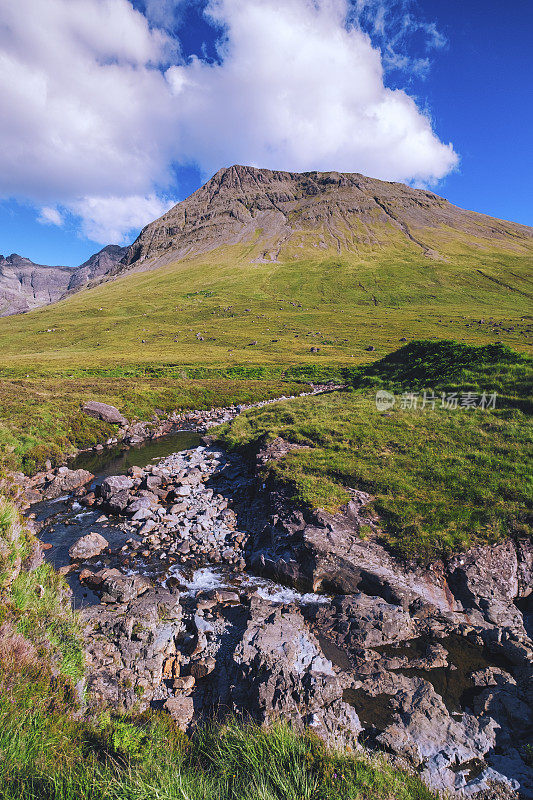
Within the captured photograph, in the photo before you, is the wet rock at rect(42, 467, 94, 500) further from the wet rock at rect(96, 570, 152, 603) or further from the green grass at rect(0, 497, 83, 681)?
the green grass at rect(0, 497, 83, 681)

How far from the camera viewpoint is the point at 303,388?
59656 millimetres

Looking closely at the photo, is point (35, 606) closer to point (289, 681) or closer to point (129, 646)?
point (129, 646)

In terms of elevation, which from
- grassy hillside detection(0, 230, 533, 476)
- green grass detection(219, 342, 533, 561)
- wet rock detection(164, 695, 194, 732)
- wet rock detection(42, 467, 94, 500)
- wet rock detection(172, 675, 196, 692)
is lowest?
wet rock detection(172, 675, 196, 692)

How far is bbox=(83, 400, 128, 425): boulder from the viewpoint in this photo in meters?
37.9

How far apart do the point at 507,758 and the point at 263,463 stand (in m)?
16.8

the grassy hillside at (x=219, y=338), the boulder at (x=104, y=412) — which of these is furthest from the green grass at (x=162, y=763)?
the boulder at (x=104, y=412)

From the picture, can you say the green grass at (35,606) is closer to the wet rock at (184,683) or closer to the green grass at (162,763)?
the green grass at (162,763)

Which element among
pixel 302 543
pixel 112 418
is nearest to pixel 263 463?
pixel 302 543

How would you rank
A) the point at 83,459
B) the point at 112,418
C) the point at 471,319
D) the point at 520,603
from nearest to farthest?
the point at 520,603 → the point at 83,459 → the point at 112,418 → the point at 471,319

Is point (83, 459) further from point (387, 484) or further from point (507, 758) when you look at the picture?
point (507, 758)

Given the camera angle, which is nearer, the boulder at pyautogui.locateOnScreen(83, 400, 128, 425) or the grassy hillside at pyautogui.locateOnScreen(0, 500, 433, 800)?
the grassy hillside at pyautogui.locateOnScreen(0, 500, 433, 800)

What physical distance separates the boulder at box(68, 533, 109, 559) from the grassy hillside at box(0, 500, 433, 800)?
26.9 feet

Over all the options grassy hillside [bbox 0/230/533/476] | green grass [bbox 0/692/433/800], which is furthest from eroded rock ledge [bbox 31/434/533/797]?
grassy hillside [bbox 0/230/533/476]

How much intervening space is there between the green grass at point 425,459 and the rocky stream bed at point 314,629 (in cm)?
100
